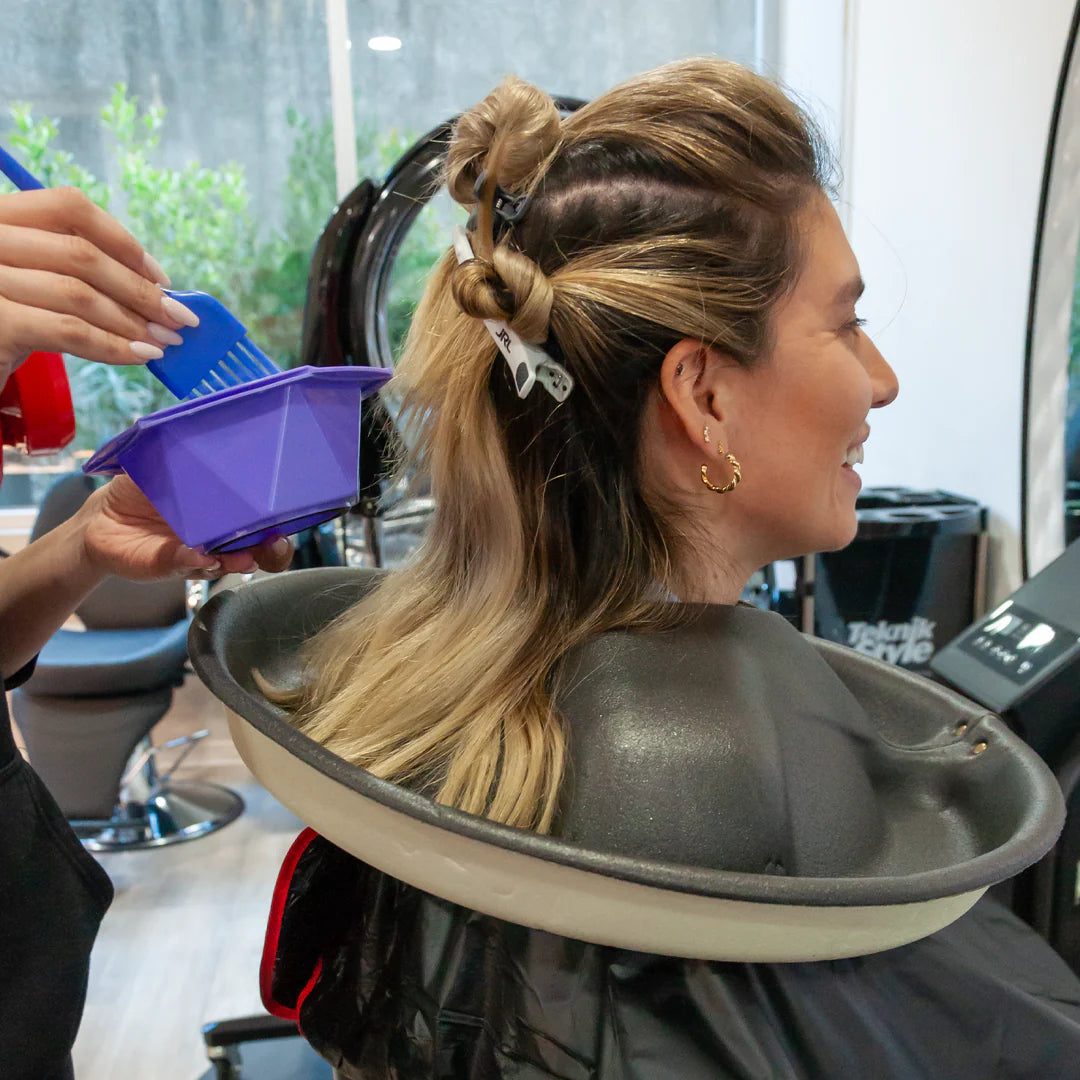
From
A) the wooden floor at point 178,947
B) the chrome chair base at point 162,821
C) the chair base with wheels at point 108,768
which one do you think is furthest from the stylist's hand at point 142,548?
the chrome chair base at point 162,821

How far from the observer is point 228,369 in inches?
33.0

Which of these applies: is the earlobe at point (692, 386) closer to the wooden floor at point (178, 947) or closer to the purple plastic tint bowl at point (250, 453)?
the purple plastic tint bowl at point (250, 453)

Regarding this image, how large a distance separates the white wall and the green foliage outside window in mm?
1526

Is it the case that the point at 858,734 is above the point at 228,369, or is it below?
below

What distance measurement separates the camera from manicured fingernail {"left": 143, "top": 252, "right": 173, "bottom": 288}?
736 mm

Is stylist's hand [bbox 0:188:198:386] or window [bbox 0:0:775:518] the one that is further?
window [bbox 0:0:775:518]

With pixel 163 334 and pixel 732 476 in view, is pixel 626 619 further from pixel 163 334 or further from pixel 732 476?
pixel 163 334

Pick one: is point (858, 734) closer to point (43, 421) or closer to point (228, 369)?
point (228, 369)

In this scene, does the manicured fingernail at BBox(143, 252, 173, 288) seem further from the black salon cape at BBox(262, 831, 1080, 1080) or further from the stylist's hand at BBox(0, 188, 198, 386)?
the black salon cape at BBox(262, 831, 1080, 1080)

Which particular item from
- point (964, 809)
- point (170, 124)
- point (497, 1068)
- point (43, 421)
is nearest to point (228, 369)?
point (43, 421)

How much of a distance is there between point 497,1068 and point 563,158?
2.59ft

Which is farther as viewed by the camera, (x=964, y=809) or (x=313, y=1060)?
(x=313, y=1060)

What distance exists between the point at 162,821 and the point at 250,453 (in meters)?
2.57

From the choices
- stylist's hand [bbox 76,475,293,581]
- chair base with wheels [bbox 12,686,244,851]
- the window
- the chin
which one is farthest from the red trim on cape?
the window
